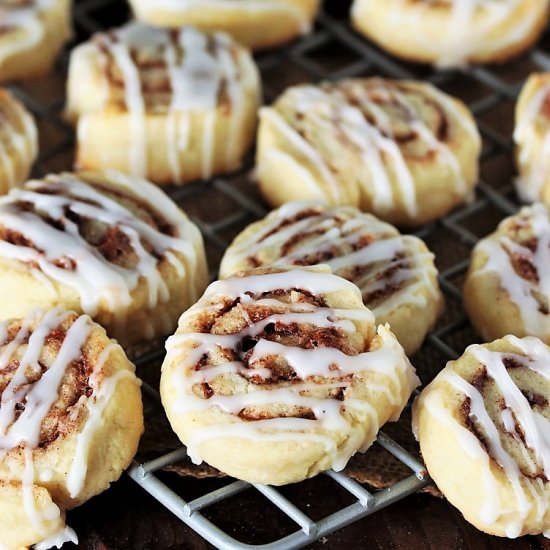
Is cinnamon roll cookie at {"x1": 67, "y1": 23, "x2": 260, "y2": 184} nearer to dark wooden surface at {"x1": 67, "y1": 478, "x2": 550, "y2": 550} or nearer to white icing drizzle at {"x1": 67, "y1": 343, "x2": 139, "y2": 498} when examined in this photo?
white icing drizzle at {"x1": 67, "y1": 343, "x2": 139, "y2": 498}

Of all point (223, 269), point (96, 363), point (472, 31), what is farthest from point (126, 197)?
point (472, 31)

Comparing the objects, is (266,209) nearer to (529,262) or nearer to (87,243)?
(87,243)

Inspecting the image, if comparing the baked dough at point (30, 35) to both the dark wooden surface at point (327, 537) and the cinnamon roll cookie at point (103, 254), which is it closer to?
the cinnamon roll cookie at point (103, 254)

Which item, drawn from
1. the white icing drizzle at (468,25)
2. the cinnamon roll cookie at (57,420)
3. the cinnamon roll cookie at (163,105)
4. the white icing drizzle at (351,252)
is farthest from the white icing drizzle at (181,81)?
the cinnamon roll cookie at (57,420)

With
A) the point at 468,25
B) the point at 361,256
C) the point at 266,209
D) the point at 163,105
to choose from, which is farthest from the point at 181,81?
the point at 468,25

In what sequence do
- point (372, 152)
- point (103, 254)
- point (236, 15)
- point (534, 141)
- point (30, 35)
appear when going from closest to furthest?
point (103, 254) → point (372, 152) → point (534, 141) → point (30, 35) → point (236, 15)

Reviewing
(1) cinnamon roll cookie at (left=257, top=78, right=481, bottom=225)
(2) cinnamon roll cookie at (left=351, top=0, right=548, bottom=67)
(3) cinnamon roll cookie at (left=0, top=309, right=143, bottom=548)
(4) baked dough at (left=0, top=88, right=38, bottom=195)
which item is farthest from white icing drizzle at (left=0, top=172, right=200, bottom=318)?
(2) cinnamon roll cookie at (left=351, top=0, right=548, bottom=67)
